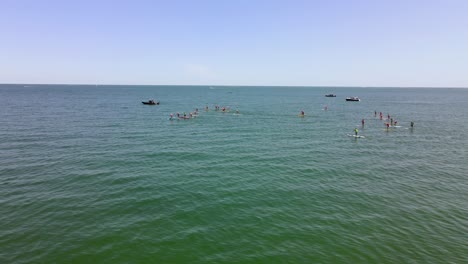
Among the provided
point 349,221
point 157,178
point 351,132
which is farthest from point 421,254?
point 351,132

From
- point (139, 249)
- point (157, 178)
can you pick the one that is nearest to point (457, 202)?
point (139, 249)

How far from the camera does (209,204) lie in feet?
77.2

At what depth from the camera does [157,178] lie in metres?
29.6

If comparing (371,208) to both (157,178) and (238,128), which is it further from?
(238,128)

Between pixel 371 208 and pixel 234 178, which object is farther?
pixel 234 178

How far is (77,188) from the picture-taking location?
1040 inches

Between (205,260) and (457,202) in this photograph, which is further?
(457,202)

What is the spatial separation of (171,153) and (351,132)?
38.0 m

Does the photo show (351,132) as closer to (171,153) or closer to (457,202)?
(457,202)

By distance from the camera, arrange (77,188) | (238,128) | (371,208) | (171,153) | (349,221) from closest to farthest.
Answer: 1. (349,221)
2. (371,208)
3. (77,188)
4. (171,153)
5. (238,128)

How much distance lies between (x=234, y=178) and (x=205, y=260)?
13.7 meters

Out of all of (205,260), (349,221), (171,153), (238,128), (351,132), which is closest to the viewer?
(205,260)

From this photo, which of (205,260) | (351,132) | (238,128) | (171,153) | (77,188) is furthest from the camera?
(238,128)

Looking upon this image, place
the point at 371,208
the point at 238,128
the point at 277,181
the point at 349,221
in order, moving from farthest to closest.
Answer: the point at 238,128, the point at 277,181, the point at 371,208, the point at 349,221
